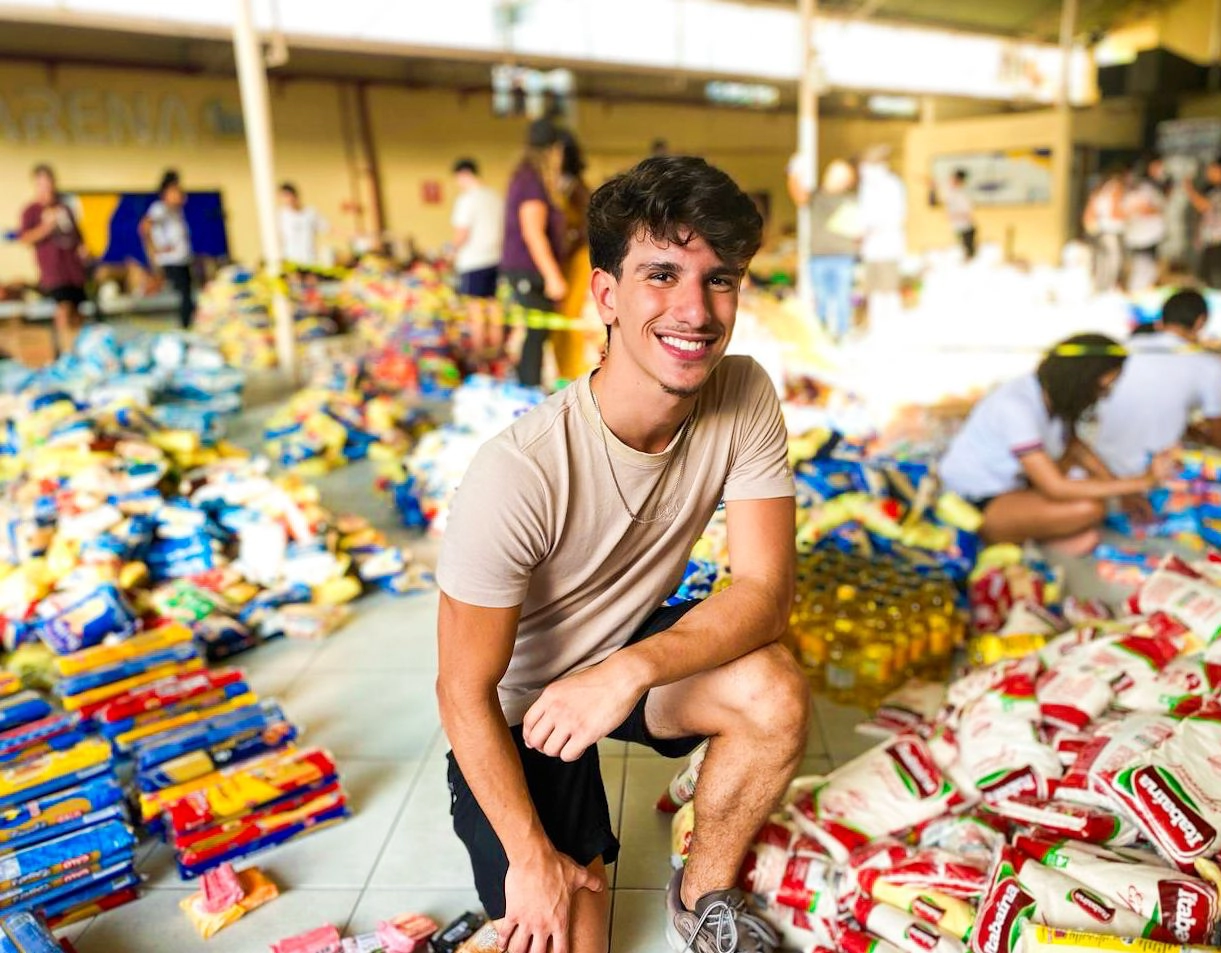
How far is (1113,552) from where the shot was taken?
12.8 ft

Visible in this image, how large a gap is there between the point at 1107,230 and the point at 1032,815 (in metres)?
12.4

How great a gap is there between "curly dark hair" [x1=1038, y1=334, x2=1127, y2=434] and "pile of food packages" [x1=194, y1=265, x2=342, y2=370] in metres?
6.43

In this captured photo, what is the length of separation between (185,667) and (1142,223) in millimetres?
12419

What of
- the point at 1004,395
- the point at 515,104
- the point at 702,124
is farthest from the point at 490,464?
the point at 702,124

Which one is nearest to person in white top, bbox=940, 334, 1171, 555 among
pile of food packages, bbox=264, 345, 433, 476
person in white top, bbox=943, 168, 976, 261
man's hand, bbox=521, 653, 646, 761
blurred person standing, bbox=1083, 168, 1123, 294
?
man's hand, bbox=521, 653, 646, 761

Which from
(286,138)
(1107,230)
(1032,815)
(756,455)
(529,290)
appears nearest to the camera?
(756,455)

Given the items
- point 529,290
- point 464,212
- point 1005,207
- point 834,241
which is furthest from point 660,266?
point 1005,207

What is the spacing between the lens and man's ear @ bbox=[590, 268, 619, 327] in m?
1.63

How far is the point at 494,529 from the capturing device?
1.54 meters

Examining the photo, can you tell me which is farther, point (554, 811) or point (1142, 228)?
point (1142, 228)

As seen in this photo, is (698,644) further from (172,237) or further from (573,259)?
(172,237)

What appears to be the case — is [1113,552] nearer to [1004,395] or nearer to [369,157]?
[1004,395]

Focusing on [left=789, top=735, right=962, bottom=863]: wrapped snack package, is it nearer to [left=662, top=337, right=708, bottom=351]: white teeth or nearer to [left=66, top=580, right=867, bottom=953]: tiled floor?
[left=66, top=580, right=867, bottom=953]: tiled floor

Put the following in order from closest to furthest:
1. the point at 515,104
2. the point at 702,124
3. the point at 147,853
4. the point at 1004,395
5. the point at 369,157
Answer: the point at 147,853
the point at 1004,395
the point at 369,157
the point at 515,104
the point at 702,124
